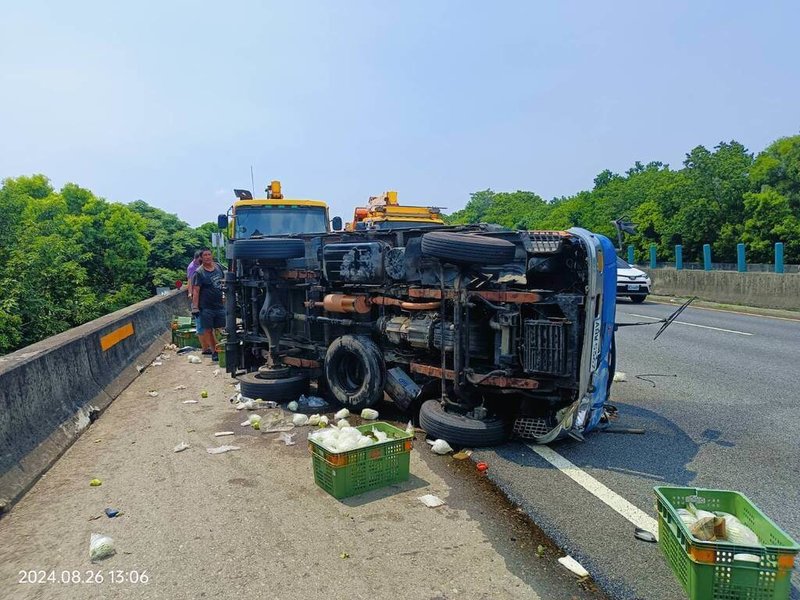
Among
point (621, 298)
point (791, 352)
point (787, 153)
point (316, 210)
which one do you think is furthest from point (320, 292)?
point (787, 153)

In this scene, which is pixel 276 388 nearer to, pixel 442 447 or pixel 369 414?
pixel 369 414

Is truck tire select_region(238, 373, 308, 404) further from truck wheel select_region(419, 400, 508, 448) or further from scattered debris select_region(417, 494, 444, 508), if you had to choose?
scattered debris select_region(417, 494, 444, 508)

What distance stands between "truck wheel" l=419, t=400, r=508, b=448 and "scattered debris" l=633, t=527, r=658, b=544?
1.60 m

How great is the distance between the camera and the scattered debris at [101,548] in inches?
128

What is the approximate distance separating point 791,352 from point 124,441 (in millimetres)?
9667

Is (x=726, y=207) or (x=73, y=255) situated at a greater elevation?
(x=726, y=207)

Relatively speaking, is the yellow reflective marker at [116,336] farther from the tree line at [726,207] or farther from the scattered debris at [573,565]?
the tree line at [726,207]

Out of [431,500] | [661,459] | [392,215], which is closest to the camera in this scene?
[431,500]

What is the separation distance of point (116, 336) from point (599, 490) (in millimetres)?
6749

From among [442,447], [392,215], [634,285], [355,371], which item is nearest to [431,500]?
[442,447]

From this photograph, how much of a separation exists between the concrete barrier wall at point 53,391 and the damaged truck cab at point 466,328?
68.0 inches

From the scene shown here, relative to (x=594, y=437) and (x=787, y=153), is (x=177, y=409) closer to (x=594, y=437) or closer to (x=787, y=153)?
(x=594, y=437)

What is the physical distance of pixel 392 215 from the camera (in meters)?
14.2

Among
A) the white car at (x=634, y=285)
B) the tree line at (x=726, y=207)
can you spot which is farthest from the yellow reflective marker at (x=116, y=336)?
the tree line at (x=726, y=207)
